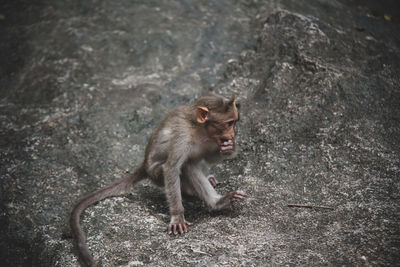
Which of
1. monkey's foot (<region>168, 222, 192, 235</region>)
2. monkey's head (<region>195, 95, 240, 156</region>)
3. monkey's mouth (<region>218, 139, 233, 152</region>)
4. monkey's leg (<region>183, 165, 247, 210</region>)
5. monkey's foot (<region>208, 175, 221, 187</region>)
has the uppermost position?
monkey's head (<region>195, 95, 240, 156</region>)

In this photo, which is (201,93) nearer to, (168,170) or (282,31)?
(282,31)

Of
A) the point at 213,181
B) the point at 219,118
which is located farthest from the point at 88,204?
the point at 219,118

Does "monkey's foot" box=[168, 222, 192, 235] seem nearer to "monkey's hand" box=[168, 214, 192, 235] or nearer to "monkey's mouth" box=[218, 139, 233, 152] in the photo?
"monkey's hand" box=[168, 214, 192, 235]

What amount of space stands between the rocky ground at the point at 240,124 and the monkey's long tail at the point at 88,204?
0.36 feet

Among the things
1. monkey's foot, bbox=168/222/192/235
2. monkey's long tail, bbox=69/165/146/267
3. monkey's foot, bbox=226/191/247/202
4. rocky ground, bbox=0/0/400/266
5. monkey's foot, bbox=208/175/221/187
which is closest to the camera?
monkey's long tail, bbox=69/165/146/267

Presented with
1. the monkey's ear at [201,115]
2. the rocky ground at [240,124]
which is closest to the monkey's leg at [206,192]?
the rocky ground at [240,124]

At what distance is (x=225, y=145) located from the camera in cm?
356

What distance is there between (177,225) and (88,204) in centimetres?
86

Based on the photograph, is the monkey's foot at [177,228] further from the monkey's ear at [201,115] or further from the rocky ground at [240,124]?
the monkey's ear at [201,115]

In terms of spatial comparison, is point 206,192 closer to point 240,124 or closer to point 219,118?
point 219,118

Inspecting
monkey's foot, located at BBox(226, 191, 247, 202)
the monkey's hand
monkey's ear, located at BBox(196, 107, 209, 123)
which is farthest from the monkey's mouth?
the monkey's hand

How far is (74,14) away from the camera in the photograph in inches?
244

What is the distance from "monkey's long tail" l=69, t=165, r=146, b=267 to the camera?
2.92 m

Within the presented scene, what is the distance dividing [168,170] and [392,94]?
106 inches
